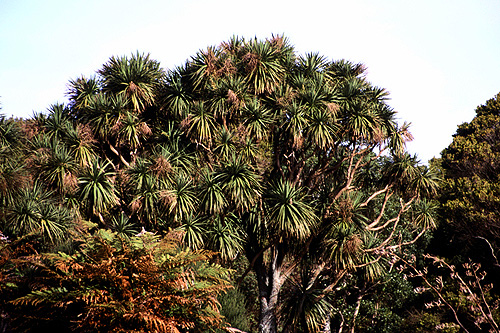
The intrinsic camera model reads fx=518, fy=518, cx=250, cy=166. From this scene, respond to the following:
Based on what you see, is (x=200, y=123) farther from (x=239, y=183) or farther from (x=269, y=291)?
(x=269, y=291)

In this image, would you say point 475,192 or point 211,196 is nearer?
point 211,196

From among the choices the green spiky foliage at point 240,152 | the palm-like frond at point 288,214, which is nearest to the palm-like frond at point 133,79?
the green spiky foliage at point 240,152

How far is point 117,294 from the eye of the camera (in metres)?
7.57

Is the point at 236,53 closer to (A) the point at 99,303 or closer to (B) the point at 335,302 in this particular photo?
(B) the point at 335,302

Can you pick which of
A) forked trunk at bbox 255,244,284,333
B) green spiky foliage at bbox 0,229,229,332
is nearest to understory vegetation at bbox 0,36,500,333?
forked trunk at bbox 255,244,284,333

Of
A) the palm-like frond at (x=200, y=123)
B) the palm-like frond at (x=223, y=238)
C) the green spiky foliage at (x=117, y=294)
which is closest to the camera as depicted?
the green spiky foliage at (x=117, y=294)

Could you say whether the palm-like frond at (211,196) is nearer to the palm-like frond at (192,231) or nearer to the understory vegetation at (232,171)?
the understory vegetation at (232,171)

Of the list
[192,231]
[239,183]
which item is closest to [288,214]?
[239,183]

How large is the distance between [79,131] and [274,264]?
23.5 feet

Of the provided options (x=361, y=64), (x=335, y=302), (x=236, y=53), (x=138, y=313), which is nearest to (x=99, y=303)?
(x=138, y=313)

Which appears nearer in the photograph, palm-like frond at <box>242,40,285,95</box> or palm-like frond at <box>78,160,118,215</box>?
palm-like frond at <box>78,160,118,215</box>

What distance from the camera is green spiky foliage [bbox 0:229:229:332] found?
723 centimetres

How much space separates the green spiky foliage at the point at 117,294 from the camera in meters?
7.23

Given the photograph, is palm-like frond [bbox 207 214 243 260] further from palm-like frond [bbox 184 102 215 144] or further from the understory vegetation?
palm-like frond [bbox 184 102 215 144]
